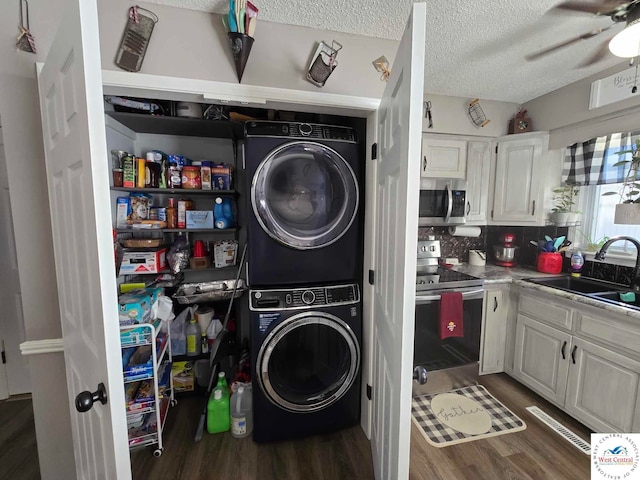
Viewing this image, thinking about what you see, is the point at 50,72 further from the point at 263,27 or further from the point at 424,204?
the point at 424,204

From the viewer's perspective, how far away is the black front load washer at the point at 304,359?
1536 millimetres

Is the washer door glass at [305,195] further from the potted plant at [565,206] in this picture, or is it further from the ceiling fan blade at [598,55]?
the potted plant at [565,206]

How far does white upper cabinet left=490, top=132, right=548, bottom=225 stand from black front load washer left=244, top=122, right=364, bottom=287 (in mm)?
1756

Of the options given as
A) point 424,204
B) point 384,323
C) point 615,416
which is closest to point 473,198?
point 424,204

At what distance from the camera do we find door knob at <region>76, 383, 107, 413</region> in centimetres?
70

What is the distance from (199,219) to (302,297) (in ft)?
3.36

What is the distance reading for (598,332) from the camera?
1.68m

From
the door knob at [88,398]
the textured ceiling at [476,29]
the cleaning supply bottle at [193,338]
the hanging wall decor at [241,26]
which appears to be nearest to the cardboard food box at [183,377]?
the cleaning supply bottle at [193,338]

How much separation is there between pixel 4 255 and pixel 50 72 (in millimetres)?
2082

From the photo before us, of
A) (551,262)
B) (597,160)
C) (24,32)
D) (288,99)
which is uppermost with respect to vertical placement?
(24,32)

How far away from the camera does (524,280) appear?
7.17ft

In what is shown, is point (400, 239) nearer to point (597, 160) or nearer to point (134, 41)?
point (134, 41)

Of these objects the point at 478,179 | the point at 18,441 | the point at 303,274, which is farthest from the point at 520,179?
the point at 18,441

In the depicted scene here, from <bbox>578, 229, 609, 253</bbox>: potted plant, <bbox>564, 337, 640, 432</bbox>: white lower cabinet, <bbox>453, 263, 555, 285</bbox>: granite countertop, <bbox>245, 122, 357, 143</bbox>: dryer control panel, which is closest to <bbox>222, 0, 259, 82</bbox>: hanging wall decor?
<bbox>245, 122, 357, 143</bbox>: dryer control panel
